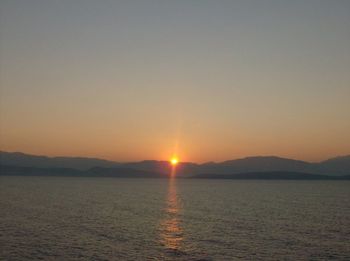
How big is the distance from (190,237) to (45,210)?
52.7m

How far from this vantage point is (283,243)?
6216 centimetres

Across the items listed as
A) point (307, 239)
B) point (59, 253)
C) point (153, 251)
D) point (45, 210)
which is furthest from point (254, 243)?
point (45, 210)

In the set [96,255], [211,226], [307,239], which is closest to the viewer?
[96,255]

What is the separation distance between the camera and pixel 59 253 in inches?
2115

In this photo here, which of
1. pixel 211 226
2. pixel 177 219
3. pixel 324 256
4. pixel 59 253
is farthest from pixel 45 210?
pixel 324 256

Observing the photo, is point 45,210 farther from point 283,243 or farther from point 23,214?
point 283,243

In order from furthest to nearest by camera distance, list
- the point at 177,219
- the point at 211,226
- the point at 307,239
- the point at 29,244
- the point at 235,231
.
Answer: the point at 177,219 → the point at 211,226 → the point at 235,231 → the point at 307,239 → the point at 29,244

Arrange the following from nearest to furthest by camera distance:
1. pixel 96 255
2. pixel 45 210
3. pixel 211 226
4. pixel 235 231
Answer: pixel 96 255 → pixel 235 231 → pixel 211 226 → pixel 45 210

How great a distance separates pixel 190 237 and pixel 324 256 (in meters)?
20.1

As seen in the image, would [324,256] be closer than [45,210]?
Yes

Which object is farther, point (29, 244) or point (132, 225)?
point (132, 225)

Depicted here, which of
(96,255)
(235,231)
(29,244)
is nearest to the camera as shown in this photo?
(96,255)

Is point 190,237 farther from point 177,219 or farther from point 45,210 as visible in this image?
point 45,210

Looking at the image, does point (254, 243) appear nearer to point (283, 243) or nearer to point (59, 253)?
point (283, 243)
